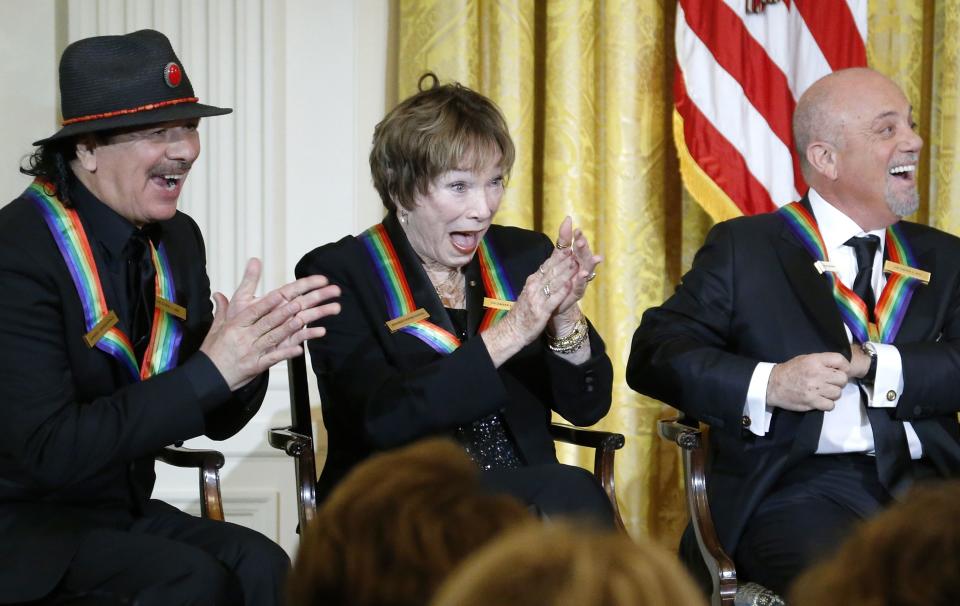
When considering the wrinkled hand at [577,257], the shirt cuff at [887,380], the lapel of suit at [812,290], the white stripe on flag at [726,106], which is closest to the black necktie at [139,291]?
the wrinkled hand at [577,257]

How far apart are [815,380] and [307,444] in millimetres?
1210

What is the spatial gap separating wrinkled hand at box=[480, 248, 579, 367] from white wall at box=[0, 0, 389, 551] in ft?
5.35

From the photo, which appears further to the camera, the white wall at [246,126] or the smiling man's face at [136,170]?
the white wall at [246,126]

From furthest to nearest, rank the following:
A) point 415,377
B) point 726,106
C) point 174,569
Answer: point 726,106, point 415,377, point 174,569

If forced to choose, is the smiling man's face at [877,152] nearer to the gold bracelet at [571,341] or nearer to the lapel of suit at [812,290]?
the lapel of suit at [812,290]

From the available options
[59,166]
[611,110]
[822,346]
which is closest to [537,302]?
[822,346]

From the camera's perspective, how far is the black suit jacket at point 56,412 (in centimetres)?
241

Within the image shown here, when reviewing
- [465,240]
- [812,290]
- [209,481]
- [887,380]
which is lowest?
[209,481]

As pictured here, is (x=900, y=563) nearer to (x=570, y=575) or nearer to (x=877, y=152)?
(x=570, y=575)

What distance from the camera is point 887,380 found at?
297cm

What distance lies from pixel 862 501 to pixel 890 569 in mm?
2086

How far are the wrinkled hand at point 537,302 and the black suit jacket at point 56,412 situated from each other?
0.66 metres

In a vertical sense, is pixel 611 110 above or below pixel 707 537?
above

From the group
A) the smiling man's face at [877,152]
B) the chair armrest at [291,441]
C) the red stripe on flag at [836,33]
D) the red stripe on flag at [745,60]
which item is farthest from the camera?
the red stripe on flag at [745,60]
